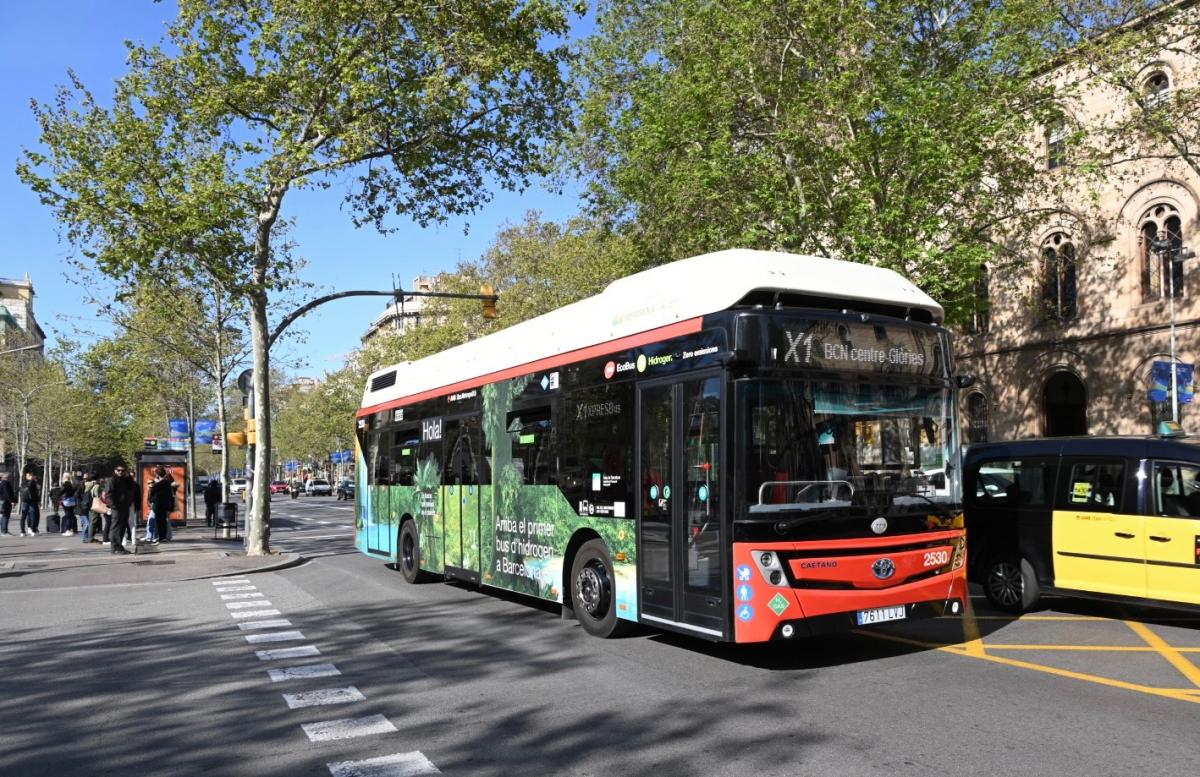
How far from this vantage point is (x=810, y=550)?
24.0ft

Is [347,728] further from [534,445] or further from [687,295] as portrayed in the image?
[534,445]

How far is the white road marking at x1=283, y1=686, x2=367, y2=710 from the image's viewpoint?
6941 millimetres

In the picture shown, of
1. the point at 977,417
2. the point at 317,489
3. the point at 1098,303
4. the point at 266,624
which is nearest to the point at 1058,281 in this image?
the point at 1098,303

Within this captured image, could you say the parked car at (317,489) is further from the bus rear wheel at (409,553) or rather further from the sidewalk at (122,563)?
the bus rear wheel at (409,553)

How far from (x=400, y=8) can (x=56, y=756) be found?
1671cm

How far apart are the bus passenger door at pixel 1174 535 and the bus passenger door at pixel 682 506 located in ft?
15.6

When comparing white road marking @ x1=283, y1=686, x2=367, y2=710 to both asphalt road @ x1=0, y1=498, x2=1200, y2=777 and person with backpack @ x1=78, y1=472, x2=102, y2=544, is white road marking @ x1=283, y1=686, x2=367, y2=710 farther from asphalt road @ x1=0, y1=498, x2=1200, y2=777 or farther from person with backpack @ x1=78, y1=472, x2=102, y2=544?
person with backpack @ x1=78, y1=472, x2=102, y2=544

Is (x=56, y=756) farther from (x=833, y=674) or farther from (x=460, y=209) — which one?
(x=460, y=209)

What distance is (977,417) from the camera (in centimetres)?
3334

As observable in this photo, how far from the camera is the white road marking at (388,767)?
17.2 feet

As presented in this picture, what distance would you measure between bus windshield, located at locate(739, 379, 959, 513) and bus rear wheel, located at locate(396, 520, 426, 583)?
26.0 feet

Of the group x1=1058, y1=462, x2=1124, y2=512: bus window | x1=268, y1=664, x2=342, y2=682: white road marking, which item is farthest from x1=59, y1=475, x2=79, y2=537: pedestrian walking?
x1=1058, y1=462, x2=1124, y2=512: bus window

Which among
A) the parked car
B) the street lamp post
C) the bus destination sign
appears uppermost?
A: the street lamp post

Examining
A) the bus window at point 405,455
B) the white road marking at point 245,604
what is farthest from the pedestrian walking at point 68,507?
the white road marking at point 245,604
